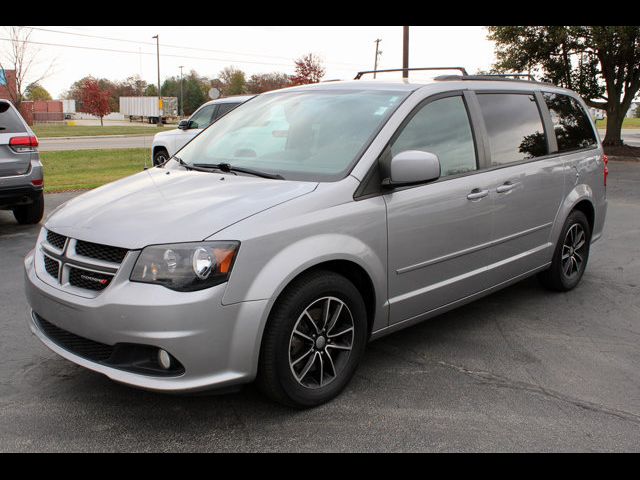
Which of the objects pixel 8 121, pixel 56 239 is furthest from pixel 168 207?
pixel 8 121

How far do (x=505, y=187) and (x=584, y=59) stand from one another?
21367 mm

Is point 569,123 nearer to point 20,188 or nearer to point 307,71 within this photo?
point 20,188

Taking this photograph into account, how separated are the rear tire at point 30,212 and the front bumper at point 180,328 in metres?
5.87

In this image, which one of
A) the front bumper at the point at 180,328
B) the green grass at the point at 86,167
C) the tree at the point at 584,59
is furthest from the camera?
the tree at the point at 584,59

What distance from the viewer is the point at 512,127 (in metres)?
4.79

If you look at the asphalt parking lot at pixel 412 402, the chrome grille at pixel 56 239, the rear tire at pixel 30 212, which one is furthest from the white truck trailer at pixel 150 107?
the chrome grille at pixel 56 239

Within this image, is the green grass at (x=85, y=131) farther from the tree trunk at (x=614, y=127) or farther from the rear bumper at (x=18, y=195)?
the rear bumper at (x=18, y=195)

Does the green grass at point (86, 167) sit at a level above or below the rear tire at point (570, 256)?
above

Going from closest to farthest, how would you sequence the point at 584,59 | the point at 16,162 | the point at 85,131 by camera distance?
the point at 16,162
the point at 584,59
the point at 85,131

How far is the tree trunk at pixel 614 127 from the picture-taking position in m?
23.8

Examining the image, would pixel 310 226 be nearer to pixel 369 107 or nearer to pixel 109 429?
pixel 369 107

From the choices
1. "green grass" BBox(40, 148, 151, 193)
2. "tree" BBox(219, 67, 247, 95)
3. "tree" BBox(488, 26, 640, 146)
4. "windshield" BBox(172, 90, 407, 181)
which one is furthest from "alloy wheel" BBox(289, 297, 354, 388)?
"tree" BBox(219, 67, 247, 95)
